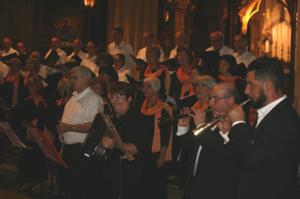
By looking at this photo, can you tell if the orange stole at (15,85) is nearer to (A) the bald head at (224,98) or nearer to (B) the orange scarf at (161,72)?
(B) the orange scarf at (161,72)

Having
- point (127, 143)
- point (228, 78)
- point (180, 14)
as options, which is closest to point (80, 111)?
point (127, 143)

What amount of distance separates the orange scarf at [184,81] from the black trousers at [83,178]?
2.55 metres

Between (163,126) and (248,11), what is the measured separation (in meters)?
8.23

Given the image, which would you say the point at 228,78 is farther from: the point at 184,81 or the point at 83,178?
the point at 83,178

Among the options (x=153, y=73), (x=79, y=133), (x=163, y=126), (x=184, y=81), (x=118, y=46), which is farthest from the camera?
(x=118, y=46)

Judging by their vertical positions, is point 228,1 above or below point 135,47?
above

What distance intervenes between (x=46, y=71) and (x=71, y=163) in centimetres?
572

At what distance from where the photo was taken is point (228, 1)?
15.5m

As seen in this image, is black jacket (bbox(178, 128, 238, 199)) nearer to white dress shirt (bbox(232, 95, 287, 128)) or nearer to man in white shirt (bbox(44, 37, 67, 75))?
white dress shirt (bbox(232, 95, 287, 128))

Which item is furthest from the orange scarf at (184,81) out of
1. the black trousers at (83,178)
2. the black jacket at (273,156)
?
the black jacket at (273,156)

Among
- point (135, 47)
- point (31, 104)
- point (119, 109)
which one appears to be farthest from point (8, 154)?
point (119, 109)

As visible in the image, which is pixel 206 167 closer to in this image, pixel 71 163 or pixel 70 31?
pixel 71 163

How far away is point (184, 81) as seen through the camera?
33.1 ft

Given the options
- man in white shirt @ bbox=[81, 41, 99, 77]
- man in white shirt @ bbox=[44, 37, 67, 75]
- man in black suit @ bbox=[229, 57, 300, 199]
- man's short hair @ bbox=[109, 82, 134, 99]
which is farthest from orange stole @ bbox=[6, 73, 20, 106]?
man in black suit @ bbox=[229, 57, 300, 199]
